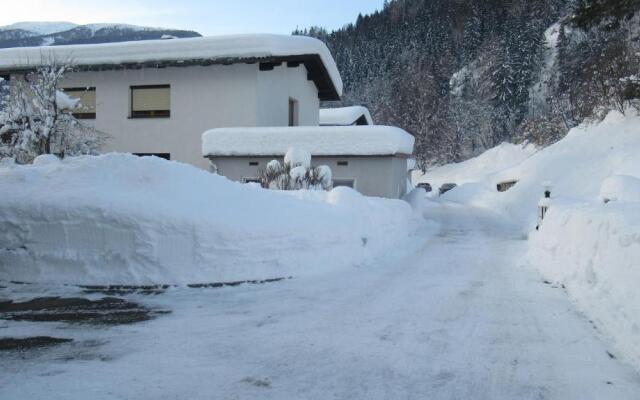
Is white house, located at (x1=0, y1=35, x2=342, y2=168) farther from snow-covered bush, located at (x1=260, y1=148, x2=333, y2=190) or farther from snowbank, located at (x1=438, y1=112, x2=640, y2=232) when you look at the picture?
snowbank, located at (x1=438, y1=112, x2=640, y2=232)

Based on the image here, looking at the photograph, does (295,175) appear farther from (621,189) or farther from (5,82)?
(5,82)

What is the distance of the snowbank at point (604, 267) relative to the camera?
460cm

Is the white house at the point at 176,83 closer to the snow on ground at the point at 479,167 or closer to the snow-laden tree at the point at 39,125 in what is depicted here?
the snow-laden tree at the point at 39,125

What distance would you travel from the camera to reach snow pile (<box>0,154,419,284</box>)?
681 cm

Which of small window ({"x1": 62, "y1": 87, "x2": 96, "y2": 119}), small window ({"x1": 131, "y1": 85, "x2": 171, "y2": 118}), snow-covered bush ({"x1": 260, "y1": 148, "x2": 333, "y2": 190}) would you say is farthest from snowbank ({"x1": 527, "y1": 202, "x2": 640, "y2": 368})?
small window ({"x1": 62, "y1": 87, "x2": 96, "y2": 119})

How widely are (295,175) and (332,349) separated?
29.1 feet

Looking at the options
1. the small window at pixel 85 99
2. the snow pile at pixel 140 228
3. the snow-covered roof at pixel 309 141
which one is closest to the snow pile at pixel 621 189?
the snow-covered roof at pixel 309 141

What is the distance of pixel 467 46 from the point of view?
84562 mm

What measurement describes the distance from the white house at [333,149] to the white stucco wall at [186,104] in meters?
1.68

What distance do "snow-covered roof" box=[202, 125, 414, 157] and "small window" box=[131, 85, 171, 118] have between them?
10.3 feet

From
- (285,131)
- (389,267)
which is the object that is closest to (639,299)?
(389,267)

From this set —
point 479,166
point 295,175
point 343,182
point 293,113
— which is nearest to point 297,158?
point 295,175

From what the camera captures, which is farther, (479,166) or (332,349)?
(479,166)

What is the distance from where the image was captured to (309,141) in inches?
609
